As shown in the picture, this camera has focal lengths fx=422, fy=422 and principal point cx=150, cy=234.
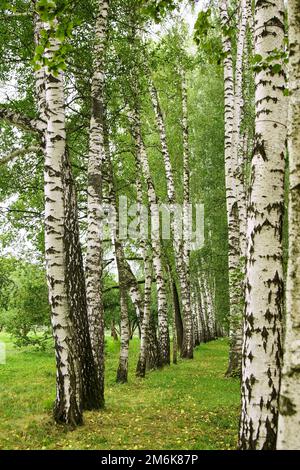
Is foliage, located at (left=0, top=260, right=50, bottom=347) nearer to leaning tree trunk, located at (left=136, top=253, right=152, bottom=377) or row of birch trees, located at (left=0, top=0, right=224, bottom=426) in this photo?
leaning tree trunk, located at (left=136, top=253, right=152, bottom=377)

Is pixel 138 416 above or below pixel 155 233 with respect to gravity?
below

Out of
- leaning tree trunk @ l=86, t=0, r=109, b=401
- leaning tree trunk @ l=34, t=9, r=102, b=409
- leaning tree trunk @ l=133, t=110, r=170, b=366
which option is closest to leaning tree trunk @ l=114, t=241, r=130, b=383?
leaning tree trunk @ l=133, t=110, r=170, b=366

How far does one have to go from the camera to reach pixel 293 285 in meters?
2.89

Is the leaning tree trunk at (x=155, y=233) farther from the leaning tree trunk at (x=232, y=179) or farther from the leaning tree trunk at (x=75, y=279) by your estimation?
the leaning tree trunk at (x=75, y=279)

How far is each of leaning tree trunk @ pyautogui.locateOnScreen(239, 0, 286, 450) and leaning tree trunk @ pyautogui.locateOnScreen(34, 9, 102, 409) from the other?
409cm

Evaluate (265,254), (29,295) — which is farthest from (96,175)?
(29,295)

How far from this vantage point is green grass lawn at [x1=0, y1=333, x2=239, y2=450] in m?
6.27

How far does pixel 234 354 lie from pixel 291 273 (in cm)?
1163

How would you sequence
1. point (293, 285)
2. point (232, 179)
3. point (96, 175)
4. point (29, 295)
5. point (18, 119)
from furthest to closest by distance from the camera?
1. point (29, 295)
2. point (232, 179)
3. point (96, 175)
4. point (18, 119)
5. point (293, 285)

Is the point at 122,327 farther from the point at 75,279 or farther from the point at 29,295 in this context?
the point at 29,295

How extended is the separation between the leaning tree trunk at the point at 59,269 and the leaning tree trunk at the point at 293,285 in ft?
15.9

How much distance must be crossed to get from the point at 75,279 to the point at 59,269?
0.76 metres

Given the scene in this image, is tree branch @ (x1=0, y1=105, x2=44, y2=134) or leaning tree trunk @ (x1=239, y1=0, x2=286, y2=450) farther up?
tree branch @ (x1=0, y1=105, x2=44, y2=134)

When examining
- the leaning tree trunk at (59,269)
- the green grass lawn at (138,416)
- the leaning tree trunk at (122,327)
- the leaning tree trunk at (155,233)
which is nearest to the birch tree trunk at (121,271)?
the leaning tree trunk at (122,327)
